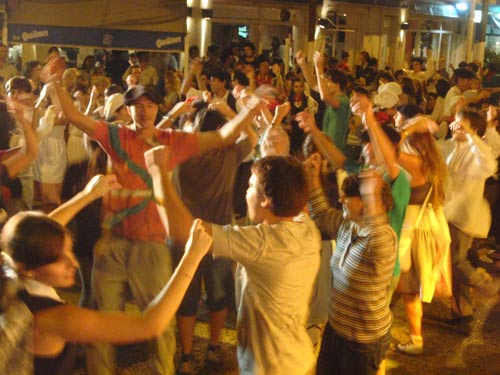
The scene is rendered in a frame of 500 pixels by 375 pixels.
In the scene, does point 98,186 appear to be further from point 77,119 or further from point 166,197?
point 77,119

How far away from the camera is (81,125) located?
4.26 meters

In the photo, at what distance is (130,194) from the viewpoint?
14.0 feet

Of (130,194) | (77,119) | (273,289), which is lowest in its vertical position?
(273,289)

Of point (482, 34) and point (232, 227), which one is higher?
point (482, 34)

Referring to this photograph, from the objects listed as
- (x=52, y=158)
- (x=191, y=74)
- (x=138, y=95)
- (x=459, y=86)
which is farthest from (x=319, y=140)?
(x=459, y=86)

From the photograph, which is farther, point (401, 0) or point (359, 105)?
point (401, 0)

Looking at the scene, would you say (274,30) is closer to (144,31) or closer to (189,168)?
(144,31)

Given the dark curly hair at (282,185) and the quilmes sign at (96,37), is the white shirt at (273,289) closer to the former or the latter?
the dark curly hair at (282,185)

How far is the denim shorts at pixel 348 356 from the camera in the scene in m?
3.81

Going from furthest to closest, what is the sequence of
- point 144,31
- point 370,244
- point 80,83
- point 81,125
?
point 144,31 < point 80,83 < point 81,125 < point 370,244

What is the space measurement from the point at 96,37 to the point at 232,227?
7452 mm

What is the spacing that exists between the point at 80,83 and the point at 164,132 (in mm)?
3772

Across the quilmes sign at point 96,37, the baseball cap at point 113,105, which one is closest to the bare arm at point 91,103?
the baseball cap at point 113,105

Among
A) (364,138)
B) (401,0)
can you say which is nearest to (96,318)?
(364,138)
